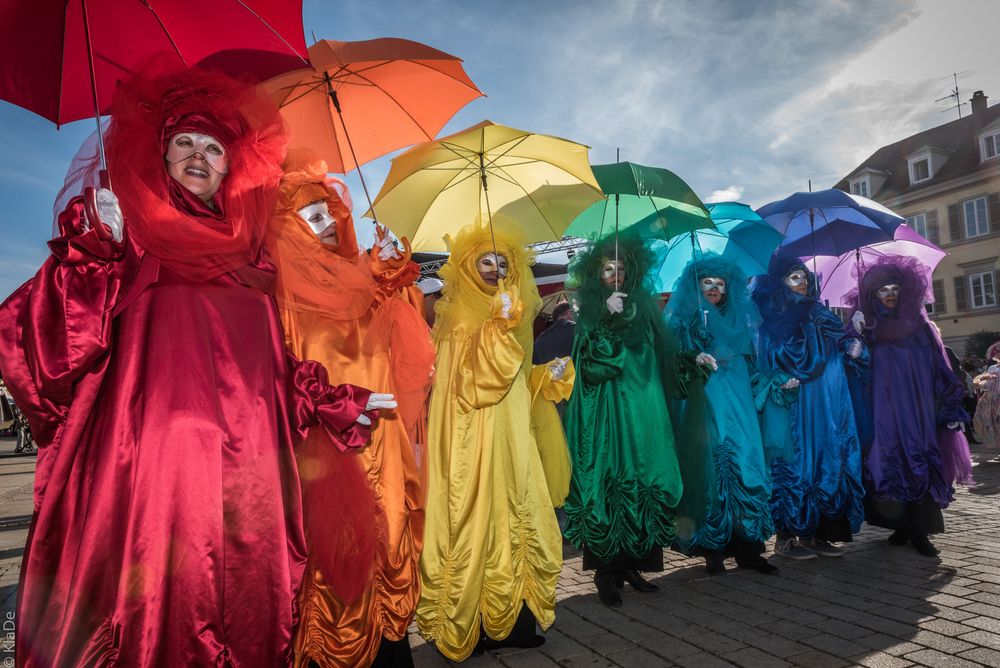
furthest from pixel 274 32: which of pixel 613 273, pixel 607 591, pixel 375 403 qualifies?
pixel 607 591

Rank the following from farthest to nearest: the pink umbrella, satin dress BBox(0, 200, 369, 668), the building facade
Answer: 1. the building facade
2. the pink umbrella
3. satin dress BBox(0, 200, 369, 668)

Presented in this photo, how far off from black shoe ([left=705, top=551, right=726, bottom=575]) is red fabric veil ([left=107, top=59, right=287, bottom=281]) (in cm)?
386

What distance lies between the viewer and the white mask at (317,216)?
2.78 metres

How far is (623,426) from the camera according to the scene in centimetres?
409

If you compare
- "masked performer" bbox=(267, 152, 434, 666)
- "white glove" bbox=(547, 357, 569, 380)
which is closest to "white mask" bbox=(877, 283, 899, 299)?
"white glove" bbox=(547, 357, 569, 380)

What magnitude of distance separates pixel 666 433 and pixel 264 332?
2803 millimetres

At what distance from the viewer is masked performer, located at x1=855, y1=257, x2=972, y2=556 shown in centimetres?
495

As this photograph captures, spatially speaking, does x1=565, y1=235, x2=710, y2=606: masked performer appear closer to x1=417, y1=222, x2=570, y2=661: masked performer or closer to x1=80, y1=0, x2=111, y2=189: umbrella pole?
x1=417, y1=222, x2=570, y2=661: masked performer

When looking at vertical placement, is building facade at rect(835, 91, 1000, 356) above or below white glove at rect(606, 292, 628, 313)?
above

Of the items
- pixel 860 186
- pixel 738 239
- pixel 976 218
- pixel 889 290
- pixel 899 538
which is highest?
pixel 860 186

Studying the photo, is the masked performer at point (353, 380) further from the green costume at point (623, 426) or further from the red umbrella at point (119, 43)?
the green costume at point (623, 426)

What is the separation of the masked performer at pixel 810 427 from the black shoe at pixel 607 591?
5.62 feet

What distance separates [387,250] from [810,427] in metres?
3.83

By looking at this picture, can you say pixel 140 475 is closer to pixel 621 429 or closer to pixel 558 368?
pixel 558 368
